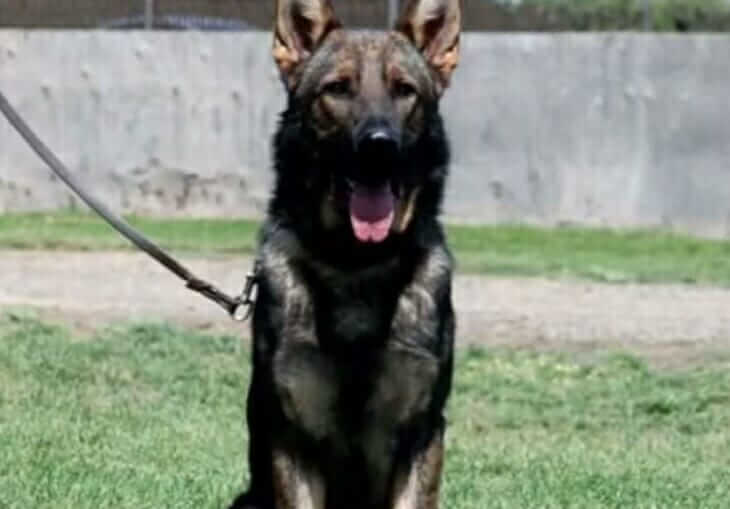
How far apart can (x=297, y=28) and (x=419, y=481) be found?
1551mm

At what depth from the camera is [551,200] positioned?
70.8 feet

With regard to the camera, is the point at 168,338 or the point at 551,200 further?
the point at 551,200

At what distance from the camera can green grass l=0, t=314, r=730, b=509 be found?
827cm

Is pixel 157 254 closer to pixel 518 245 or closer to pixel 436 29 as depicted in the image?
pixel 436 29

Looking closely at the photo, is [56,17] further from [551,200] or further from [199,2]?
[551,200]

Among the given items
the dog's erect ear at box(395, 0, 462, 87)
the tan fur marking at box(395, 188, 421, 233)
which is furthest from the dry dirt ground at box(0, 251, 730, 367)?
the tan fur marking at box(395, 188, 421, 233)

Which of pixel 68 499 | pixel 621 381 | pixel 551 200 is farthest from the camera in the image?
pixel 551 200

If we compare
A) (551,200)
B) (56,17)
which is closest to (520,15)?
(551,200)

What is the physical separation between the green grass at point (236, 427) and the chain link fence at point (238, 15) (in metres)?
9.82

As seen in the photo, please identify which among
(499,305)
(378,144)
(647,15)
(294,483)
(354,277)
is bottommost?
(499,305)

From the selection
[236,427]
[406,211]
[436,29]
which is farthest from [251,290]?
[236,427]

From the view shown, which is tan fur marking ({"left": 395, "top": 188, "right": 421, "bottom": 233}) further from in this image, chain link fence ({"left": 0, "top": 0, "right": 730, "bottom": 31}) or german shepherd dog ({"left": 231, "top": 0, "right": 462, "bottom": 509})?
chain link fence ({"left": 0, "top": 0, "right": 730, "bottom": 31})

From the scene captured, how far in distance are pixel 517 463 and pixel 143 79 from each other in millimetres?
14001

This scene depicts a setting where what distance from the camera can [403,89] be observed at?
646cm
